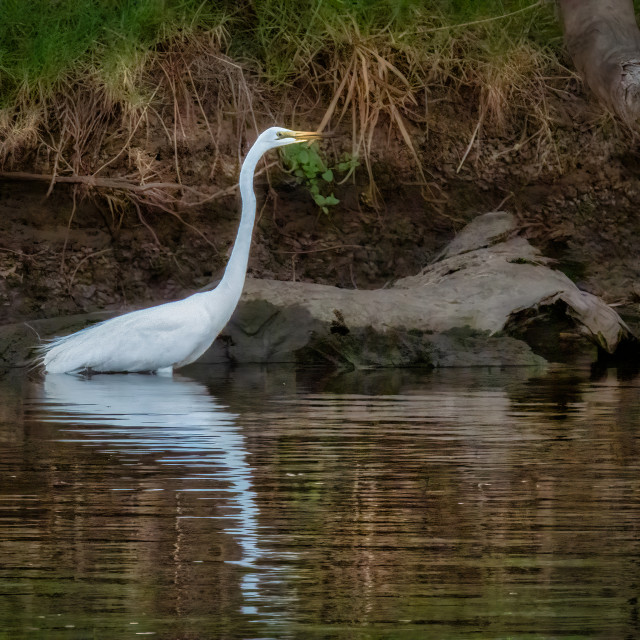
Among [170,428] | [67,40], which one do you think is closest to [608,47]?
[67,40]

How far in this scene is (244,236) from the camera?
31.4ft

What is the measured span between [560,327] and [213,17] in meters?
3.77

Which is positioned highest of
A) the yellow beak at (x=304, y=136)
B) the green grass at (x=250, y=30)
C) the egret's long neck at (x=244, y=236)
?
the green grass at (x=250, y=30)

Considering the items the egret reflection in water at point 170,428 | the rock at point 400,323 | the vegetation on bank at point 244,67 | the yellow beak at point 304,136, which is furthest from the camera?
the vegetation on bank at point 244,67

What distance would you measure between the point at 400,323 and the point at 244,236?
3.86 ft

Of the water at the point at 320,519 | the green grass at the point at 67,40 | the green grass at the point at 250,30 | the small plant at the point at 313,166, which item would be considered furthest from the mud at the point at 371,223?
the water at the point at 320,519

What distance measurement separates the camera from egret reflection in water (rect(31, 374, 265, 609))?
4426 mm

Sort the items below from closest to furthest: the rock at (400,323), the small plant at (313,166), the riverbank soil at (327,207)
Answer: the rock at (400,323) < the riverbank soil at (327,207) < the small plant at (313,166)

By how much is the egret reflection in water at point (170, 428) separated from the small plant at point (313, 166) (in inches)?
129

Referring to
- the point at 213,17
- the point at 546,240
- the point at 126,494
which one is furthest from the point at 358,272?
the point at 126,494

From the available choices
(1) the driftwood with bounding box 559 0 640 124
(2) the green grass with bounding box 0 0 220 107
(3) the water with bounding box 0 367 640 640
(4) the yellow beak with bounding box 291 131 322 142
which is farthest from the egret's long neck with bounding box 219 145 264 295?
(1) the driftwood with bounding box 559 0 640 124

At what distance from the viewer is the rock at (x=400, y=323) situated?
32.3 ft

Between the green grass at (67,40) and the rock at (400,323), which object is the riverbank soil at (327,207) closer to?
the green grass at (67,40)

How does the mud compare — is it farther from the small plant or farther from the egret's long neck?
the egret's long neck
